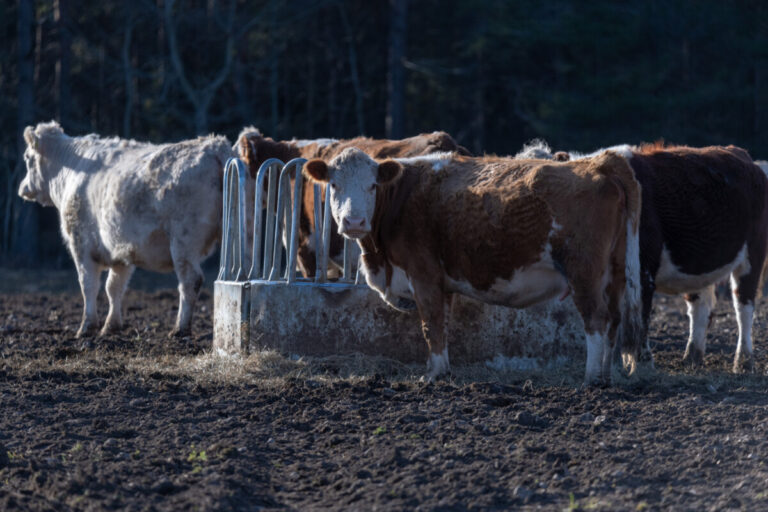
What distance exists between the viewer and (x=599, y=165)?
23.6ft

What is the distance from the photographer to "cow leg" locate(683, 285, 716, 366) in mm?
9094

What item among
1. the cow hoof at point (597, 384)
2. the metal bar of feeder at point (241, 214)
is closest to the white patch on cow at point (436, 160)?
the metal bar of feeder at point (241, 214)

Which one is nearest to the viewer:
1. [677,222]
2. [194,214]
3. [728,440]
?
[728,440]

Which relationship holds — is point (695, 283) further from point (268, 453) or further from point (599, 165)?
point (268, 453)

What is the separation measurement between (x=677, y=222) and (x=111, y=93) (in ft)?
96.9

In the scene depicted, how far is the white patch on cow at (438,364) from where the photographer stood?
779cm

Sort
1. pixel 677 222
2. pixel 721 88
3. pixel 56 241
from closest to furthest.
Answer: pixel 677 222 < pixel 721 88 < pixel 56 241

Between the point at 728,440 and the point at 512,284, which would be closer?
the point at 728,440

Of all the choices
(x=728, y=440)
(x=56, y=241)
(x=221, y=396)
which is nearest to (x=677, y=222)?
(x=728, y=440)

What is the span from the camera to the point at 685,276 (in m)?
8.22

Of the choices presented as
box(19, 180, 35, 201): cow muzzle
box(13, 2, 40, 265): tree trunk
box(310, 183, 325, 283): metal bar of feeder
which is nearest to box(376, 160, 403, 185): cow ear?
box(310, 183, 325, 283): metal bar of feeder

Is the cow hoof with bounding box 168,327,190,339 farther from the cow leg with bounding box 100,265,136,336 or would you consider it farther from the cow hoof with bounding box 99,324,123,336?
the cow leg with bounding box 100,265,136,336

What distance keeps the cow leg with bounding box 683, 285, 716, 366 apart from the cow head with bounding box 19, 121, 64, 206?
7899mm

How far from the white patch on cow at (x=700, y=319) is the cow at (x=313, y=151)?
2.68 m
